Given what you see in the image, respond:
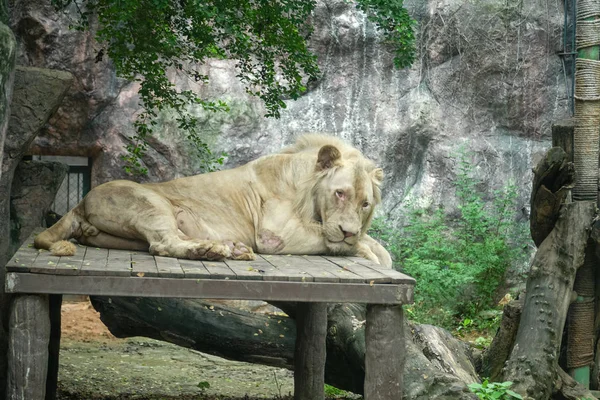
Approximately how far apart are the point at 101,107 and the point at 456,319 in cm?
553

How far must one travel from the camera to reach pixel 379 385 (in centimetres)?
421

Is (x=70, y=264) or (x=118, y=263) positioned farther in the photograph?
(x=118, y=263)

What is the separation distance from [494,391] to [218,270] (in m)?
2.40

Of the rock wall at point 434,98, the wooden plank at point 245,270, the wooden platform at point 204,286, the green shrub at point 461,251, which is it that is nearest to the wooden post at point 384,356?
the wooden platform at point 204,286

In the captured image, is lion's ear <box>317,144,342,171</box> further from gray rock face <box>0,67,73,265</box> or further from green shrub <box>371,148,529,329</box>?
green shrub <box>371,148,529,329</box>

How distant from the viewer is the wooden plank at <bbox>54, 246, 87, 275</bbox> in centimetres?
383

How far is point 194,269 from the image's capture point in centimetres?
408

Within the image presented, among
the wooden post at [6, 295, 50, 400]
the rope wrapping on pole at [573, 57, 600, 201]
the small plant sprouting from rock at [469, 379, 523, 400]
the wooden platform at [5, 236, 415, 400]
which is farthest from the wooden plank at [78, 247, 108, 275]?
the rope wrapping on pole at [573, 57, 600, 201]

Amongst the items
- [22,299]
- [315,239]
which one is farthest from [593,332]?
[22,299]

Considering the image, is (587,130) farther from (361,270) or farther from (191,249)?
(191,249)

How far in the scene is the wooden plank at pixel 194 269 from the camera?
155 inches

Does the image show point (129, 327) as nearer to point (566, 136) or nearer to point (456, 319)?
point (566, 136)

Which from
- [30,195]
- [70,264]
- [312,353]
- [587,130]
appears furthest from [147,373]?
[587,130]

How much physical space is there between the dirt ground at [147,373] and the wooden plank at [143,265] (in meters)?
2.36
